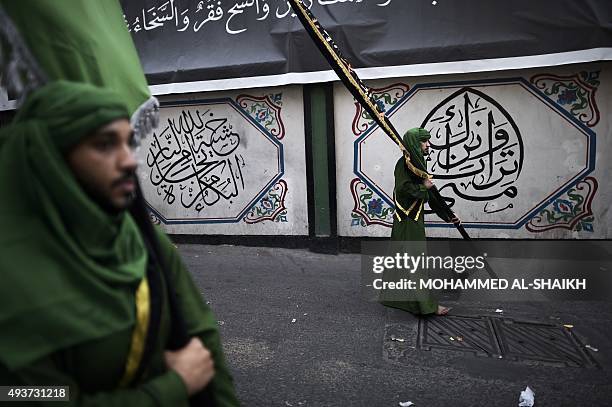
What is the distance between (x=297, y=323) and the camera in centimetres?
468

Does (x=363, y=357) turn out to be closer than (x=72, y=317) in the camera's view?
No

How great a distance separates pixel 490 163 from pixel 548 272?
1.62 metres

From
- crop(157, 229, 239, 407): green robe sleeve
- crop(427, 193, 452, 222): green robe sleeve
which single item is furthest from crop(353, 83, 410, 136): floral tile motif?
crop(157, 229, 239, 407): green robe sleeve

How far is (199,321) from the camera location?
5.19 feet

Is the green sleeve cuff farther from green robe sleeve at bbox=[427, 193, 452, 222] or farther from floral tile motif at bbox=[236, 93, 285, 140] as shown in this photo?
floral tile motif at bbox=[236, 93, 285, 140]

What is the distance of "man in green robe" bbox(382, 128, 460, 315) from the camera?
4656 millimetres

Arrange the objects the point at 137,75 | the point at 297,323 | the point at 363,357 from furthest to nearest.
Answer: the point at 297,323
the point at 363,357
the point at 137,75

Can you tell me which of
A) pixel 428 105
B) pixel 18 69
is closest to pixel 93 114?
pixel 18 69

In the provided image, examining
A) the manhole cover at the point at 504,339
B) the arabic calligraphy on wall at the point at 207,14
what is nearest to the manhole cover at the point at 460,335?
the manhole cover at the point at 504,339

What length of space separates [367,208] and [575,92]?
3.12 metres

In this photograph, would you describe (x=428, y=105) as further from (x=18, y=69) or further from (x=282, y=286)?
(x=18, y=69)

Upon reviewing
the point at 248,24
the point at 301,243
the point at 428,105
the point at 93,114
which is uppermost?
the point at 248,24

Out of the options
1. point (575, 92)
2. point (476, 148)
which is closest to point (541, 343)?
point (476, 148)

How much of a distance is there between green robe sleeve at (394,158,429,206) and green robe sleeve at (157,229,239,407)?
11.0 ft
